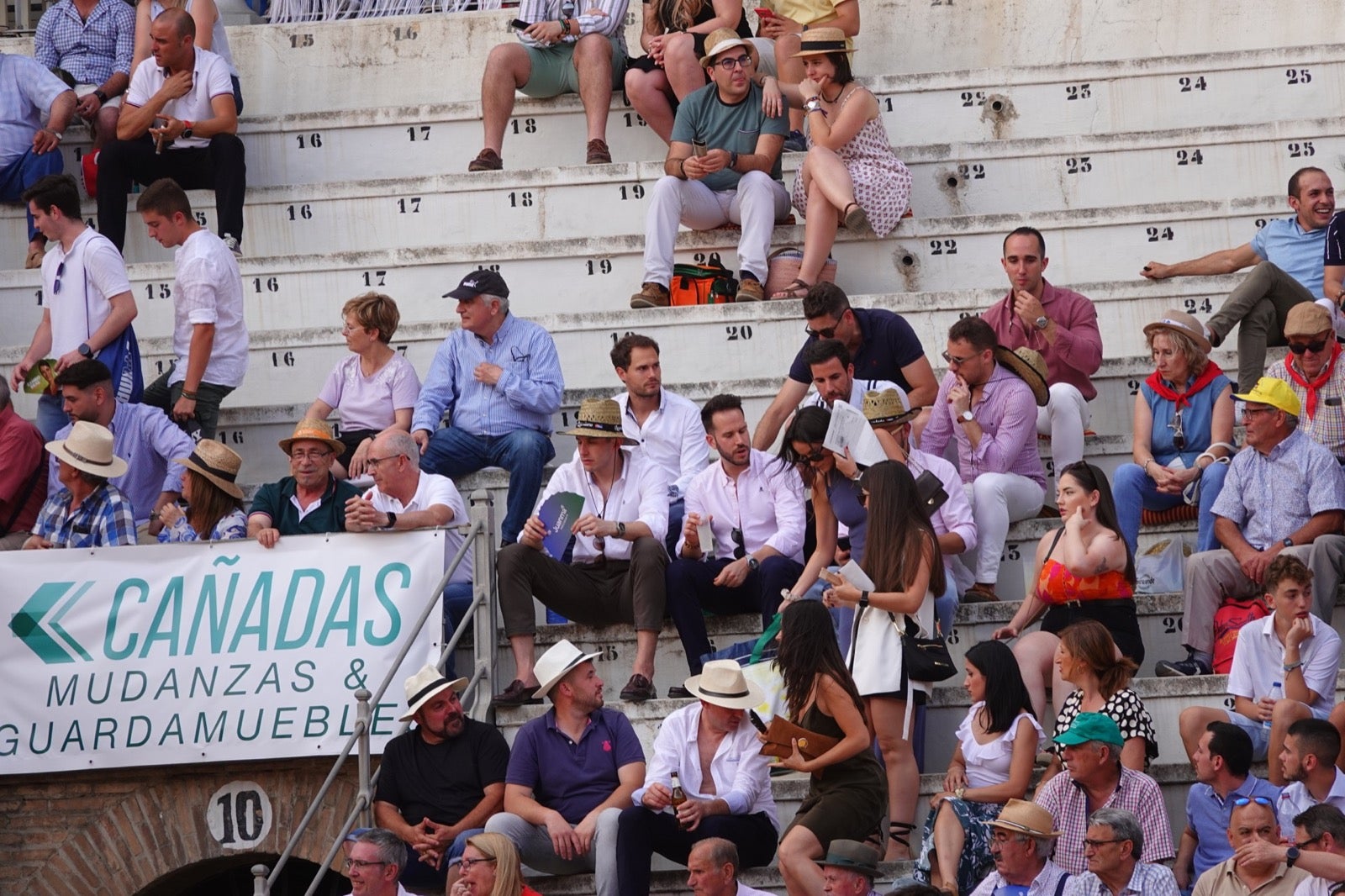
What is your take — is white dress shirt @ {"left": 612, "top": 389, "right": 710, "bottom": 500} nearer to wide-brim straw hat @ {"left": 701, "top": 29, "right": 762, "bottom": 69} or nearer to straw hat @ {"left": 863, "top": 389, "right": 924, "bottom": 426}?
straw hat @ {"left": 863, "top": 389, "right": 924, "bottom": 426}

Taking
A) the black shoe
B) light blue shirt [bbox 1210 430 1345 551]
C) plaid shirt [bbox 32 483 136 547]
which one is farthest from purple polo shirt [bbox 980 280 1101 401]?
plaid shirt [bbox 32 483 136 547]

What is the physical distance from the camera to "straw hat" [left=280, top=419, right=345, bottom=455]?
1004 cm

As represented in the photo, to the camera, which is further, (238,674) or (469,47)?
(469,47)

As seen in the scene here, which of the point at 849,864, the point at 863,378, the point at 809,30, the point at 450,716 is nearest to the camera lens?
the point at 849,864

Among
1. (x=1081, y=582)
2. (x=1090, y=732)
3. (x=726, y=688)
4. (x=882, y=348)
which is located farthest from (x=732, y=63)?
(x=1090, y=732)

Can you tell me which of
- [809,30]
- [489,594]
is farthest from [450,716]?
[809,30]

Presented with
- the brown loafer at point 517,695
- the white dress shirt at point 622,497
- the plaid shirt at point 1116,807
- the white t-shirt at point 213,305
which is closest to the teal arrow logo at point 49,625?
the white t-shirt at point 213,305

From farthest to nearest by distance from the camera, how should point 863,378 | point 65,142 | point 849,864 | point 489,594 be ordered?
point 65,142 < point 863,378 < point 489,594 < point 849,864

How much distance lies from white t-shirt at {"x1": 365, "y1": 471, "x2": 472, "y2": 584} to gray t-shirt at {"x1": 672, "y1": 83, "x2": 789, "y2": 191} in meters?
2.94

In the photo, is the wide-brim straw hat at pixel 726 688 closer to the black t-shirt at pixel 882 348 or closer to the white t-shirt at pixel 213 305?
the black t-shirt at pixel 882 348

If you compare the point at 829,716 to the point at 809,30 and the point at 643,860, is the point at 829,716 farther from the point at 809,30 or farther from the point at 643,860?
the point at 809,30

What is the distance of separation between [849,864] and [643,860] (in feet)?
2.84

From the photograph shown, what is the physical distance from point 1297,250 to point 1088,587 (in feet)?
→ 10.6

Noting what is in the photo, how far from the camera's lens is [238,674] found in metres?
9.71
